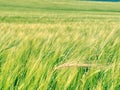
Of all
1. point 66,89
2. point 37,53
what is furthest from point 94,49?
point 66,89

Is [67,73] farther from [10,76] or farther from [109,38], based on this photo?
[109,38]

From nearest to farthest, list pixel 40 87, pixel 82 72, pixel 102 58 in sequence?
pixel 40 87, pixel 82 72, pixel 102 58

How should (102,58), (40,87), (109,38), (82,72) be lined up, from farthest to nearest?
(109,38)
(102,58)
(82,72)
(40,87)

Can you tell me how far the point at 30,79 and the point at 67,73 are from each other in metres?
0.17

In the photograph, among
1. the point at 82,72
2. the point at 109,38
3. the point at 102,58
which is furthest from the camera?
the point at 109,38

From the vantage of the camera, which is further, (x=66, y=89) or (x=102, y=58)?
(x=102, y=58)

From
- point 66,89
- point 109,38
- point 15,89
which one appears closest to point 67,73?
point 66,89

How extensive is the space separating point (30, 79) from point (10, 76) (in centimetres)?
10

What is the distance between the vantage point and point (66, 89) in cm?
A: 205

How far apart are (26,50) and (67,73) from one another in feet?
1.19

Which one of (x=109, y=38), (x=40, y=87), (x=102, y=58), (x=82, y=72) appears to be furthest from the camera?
(x=109, y=38)

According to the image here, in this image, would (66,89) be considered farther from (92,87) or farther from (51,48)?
(51,48)

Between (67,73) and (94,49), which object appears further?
(94,49)

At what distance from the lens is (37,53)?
242cm
